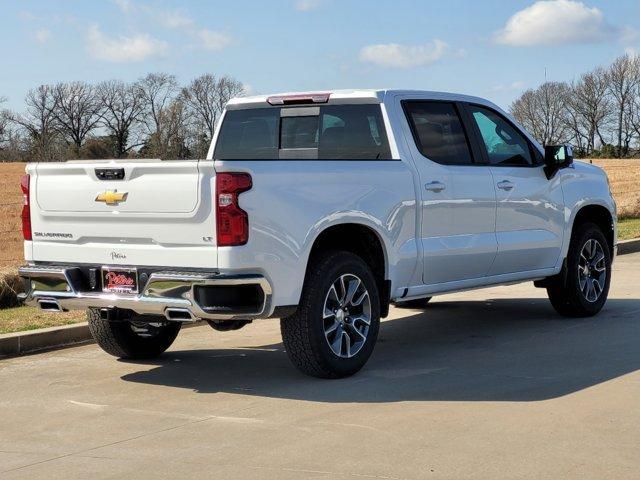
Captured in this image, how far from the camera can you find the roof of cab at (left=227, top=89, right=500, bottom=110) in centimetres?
814

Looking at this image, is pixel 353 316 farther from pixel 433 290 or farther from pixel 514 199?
pixel 514 199

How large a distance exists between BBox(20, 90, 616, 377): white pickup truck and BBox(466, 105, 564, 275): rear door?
2 centimetres

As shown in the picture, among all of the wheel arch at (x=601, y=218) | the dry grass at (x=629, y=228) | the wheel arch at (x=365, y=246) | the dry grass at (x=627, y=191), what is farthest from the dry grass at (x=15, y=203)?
the wheel arch at (x=601, y=218)

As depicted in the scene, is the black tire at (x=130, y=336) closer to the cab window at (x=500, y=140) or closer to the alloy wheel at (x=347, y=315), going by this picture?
the alloy wheel at (x=347, y=315)

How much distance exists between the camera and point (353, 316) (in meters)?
7.38

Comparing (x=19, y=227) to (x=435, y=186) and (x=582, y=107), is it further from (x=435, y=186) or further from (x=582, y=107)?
(x=582, y=107)

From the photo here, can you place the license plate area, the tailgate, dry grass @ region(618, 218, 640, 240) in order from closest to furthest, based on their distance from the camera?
the tailgate < the license plate area < dry grass @ region(618, 218, 640, 240)

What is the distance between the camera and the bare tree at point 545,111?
398ft

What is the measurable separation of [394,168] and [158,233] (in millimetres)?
1882

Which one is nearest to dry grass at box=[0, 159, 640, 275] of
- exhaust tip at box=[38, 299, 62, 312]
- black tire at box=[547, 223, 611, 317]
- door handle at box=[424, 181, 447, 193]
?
exhaust tip at box=[38, 299, 62, 312]

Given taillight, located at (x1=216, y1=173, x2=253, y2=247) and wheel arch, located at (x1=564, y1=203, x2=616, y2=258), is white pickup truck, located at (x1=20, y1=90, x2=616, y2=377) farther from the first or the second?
wheel arch, located at (x1=564, y1=203, x2=616, y2=258)

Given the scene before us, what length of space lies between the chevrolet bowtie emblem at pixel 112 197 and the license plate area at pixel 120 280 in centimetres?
44

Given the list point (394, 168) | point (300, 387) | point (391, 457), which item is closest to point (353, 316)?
point (300, 387)

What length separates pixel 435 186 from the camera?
8.02m
